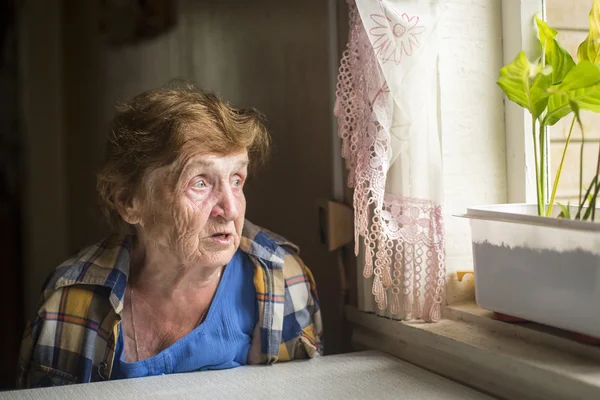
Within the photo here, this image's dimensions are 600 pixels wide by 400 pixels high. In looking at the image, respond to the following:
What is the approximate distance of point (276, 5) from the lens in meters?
2.24

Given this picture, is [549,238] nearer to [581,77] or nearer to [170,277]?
[581,77]

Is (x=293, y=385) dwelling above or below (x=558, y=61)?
below

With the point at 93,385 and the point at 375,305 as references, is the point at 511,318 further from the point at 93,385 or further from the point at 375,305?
the point at 93,385

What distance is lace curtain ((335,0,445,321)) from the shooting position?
4.50 ft

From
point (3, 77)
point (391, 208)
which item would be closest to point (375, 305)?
point (391, 208)

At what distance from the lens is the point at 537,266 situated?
1198 mm

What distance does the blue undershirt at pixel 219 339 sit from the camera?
57.1 inches

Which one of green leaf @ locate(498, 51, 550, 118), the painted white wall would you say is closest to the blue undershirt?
the painted white wall

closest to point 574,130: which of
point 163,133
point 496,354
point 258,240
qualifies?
point 496,354

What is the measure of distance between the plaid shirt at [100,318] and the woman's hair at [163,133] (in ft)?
0.51

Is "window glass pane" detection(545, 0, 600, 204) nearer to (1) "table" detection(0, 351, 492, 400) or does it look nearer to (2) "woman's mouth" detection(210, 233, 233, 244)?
(1) "table" detection(0, 351, 492, 400)

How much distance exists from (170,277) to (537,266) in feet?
2.54

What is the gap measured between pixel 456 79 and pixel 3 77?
1.60 meters

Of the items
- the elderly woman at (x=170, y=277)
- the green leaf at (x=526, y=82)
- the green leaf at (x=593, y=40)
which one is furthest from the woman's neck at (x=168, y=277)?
the green leaf at (x=593, y=40)
